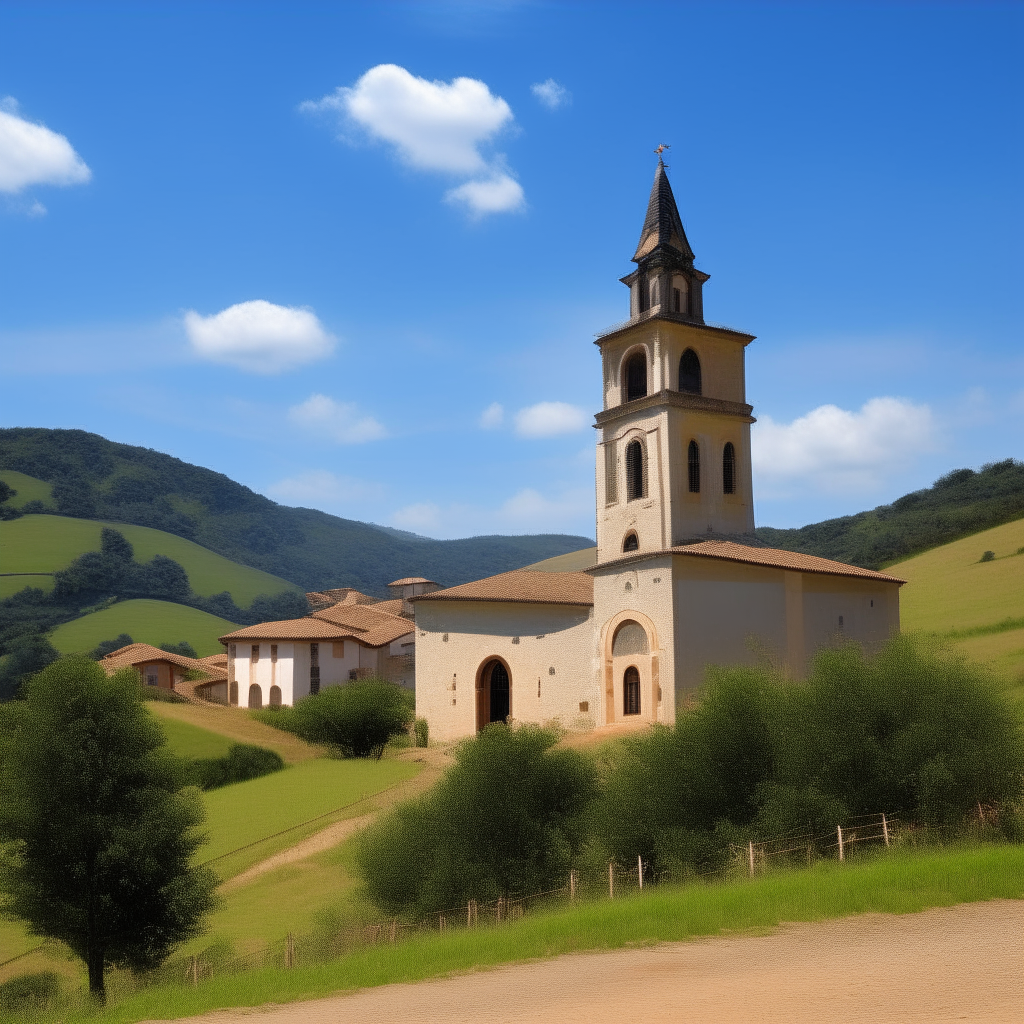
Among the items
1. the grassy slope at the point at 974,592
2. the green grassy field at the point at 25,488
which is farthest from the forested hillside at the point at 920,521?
the green grassy field at the point at 25,488

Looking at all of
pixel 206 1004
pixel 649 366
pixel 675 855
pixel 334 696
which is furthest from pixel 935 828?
pixel 334 696

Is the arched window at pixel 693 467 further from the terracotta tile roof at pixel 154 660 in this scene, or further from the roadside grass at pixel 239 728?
the terracotta tile roof at pixel 154 660

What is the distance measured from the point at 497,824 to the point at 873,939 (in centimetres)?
1122

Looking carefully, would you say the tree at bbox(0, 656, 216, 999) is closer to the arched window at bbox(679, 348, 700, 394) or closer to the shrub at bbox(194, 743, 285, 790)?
the shrub at bbox(194, 743, 285, 790)

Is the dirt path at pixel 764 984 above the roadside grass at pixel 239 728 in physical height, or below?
below

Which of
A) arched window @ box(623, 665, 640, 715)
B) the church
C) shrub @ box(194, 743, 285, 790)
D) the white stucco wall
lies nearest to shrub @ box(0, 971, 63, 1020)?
shrub @ box(194, 743, 285, 790)

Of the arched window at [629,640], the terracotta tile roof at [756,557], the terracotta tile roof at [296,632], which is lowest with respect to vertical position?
the arched window at [629,640]

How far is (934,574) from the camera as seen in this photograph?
62.7 m

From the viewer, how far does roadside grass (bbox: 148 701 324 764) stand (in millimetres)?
48938

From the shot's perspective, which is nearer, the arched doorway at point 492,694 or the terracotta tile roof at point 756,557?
the terracotta tile roof at point 756,557

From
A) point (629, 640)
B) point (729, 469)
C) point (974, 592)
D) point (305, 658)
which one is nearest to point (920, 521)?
point (974, 592)

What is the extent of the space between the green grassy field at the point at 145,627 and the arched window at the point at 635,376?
268 ft

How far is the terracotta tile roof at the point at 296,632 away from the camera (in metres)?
69.1

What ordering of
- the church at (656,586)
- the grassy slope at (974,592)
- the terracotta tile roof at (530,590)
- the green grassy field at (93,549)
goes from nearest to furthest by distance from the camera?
the church at (656,586), the terracotta tile roof at (530,590), the grassy slope at (974,592), the green grassy field at (93,549)
